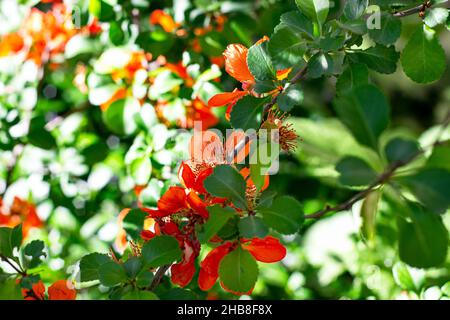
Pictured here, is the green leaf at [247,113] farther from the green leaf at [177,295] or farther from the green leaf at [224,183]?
the green leaf at [177,295]

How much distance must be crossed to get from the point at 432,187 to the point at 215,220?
9.7 inches

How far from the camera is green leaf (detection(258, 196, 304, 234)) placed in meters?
0.65

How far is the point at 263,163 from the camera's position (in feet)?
2.26

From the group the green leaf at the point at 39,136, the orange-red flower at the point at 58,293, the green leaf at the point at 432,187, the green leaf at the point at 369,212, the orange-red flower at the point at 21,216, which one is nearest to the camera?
the green leaf at the point at 432,187

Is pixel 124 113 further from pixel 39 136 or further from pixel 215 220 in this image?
pixel 215 220

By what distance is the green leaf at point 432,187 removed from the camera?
49 centimetres

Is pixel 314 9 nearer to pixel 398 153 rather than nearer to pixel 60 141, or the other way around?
pixel 398 153

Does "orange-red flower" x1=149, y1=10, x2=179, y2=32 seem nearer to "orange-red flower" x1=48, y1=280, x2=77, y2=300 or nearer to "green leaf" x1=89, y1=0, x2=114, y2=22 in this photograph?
"green leaf" x1=89, y1=0, x2=114, y2=22

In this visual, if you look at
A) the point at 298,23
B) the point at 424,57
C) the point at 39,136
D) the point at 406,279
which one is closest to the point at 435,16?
the point at 424,57

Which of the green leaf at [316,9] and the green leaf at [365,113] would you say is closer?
the green leaf at [365,113]

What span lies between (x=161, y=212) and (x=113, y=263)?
9cm

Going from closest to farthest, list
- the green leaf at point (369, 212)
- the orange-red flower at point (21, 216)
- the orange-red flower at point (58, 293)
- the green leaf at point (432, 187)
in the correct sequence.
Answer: the green leaf at point (432, 187) < the green leaf at point (369, 212) < the orange-red flower at point (58, 293) < the orange-red flower at point (21, 216)

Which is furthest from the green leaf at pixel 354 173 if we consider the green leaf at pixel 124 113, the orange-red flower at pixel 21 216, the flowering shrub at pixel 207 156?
the orange-red flower at pixel 21 216

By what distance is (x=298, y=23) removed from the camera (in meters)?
0.70
